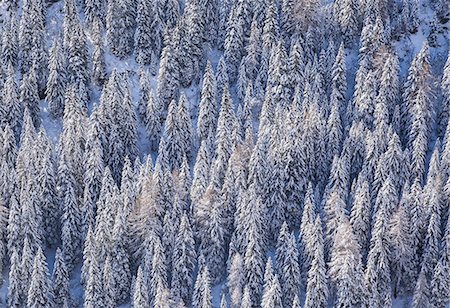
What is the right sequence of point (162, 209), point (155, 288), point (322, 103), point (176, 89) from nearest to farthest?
point (155, 288), point (162, 209), point (322, 103), point (176, 89)

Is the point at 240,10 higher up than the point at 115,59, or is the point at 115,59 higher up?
the point at 240,10

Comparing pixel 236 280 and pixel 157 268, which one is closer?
pixel 157 268

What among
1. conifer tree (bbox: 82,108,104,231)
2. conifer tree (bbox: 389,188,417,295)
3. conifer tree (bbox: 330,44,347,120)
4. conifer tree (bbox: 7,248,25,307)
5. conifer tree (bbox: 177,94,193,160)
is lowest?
conifer tree (bbox: 7,248,25,307)

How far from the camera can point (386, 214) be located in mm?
91188

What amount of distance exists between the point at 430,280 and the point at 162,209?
30218mm

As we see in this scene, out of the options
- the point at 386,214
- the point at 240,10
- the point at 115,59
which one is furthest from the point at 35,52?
the point at 386,214

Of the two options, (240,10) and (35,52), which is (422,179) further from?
(35,52)

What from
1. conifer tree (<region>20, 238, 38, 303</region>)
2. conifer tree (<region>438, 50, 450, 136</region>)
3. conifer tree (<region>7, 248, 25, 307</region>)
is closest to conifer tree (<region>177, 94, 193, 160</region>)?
conifer tree (<region>20, 238, 38, 303</region>)

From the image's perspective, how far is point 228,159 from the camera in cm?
9925

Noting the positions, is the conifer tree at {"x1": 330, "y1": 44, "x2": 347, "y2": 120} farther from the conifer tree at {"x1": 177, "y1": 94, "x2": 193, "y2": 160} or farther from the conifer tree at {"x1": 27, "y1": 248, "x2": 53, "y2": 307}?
the conifer tree at {"x1": 27, "y1": 248, "x2": 53, "y2": 307}

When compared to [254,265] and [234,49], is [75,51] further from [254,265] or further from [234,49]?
[254,265]

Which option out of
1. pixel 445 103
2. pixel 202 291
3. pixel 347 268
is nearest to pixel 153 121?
pixel 202 291

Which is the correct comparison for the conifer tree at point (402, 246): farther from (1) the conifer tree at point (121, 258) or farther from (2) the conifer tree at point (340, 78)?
(1) the conifer tree at point (121, 258)

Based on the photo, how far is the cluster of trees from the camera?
3558 inches
